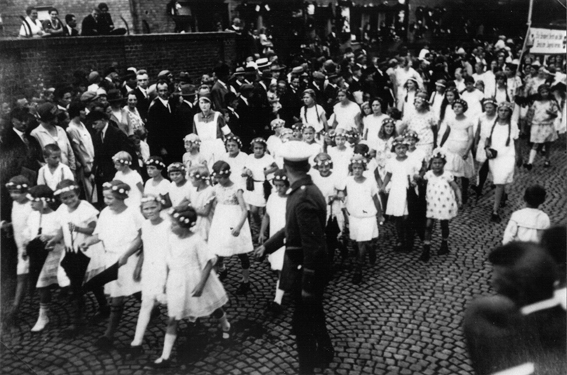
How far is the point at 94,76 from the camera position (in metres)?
10.3

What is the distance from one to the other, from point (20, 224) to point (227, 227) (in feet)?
7.45

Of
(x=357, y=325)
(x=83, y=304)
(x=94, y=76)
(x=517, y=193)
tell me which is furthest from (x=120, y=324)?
(x=517, y=193)

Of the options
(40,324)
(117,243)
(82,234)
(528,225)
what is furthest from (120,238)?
(528,225)

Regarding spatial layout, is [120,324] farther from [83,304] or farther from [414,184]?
[414,184]

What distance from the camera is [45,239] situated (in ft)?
17.7

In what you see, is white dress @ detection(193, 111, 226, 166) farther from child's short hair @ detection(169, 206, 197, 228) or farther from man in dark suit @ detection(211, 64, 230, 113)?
child's short hair @ detection(169, 206, 197, 228)

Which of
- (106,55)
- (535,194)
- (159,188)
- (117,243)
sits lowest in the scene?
(117,243)

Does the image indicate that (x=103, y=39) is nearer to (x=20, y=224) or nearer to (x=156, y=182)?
(x=156, y=182)

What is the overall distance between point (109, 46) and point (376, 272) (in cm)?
885

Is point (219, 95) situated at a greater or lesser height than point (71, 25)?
lesser

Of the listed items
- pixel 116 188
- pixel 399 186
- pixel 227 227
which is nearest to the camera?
pixel 116 188

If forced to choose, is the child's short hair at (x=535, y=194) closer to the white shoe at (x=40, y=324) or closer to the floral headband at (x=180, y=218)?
the floral headband at (x=180, y=218)

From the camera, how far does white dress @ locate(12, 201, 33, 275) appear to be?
524 cm

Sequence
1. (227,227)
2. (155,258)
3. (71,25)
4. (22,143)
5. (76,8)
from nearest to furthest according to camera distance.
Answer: (155,258) < (227,227) < (22,143) < (71,25) < (76,8)
